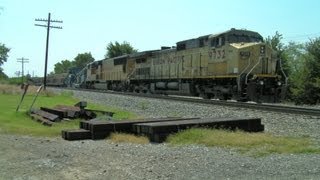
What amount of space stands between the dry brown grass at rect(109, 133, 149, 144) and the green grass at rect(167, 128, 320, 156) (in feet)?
2.04

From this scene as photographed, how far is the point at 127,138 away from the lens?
10922 millimetres

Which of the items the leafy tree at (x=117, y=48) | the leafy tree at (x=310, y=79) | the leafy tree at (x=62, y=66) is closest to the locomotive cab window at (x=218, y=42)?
the leafy tree at (x=310, y=79)

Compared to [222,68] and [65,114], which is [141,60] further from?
[65,114]

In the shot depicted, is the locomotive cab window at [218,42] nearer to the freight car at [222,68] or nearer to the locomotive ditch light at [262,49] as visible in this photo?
the freight car at [222,68]

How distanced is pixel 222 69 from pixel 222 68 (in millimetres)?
56

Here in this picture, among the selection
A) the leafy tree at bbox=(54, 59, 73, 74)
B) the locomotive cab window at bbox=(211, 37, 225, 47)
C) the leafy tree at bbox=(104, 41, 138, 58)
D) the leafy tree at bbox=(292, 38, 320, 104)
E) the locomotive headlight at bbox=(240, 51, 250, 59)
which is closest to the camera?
the locomotive headlight at bbox=(240, 51, 250, 59)

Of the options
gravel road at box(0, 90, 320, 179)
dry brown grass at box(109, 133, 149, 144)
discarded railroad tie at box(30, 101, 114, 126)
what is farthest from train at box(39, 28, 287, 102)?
dry brown grass at box(109, 133, 149, 144)

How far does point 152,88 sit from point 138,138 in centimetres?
2512

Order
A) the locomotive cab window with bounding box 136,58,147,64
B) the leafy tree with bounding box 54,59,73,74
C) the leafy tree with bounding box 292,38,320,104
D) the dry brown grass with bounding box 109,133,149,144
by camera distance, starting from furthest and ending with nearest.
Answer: the leafy tree with bounding box 54,59,73,74
the locomotive cab window with bounding box 136,58,147,64
the leafy tree with bounding box 292,38,320,104
the dry brown grass with bounding box 109,133,149,144

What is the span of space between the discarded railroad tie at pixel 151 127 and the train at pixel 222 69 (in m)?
10.7

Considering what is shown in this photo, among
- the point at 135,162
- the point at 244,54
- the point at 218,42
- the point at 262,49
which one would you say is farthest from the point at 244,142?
the point at 218,42

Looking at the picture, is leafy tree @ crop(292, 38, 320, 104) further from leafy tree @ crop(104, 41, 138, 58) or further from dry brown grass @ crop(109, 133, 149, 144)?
leafy tree @ crop(104, 41, 138, 58)

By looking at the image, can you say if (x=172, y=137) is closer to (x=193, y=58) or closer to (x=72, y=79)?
(x=193, y=58)

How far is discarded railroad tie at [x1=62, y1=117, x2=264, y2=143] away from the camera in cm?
1075
